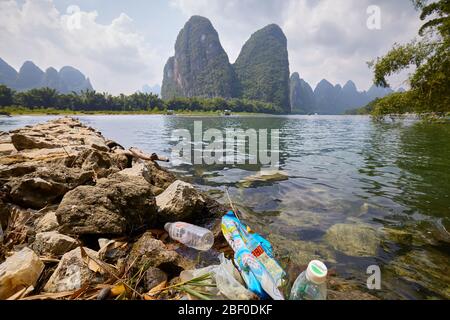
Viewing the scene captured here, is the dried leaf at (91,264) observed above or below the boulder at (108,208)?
below

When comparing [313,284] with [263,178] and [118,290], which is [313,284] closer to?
[118,290]

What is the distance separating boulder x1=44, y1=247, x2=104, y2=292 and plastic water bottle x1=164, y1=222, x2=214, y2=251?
1305mm

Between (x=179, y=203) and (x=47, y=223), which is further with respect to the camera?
(x=179, y=203)

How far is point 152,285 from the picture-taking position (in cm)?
247

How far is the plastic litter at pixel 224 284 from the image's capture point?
2232 mm

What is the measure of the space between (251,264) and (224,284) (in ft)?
1.50

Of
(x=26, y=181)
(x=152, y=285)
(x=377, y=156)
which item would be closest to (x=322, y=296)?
(x=152, y=285)

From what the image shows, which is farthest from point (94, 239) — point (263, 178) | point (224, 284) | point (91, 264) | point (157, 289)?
point (263, 178)

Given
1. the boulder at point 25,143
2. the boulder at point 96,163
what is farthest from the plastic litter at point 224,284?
the boulder at point 25,143

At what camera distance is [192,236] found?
3555mm

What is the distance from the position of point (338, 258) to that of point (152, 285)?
124 inches

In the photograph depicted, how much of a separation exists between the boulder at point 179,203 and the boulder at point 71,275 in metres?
1.51

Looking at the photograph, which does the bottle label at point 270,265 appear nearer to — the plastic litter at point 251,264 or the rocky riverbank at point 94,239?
the plastic litter at point 251,264
